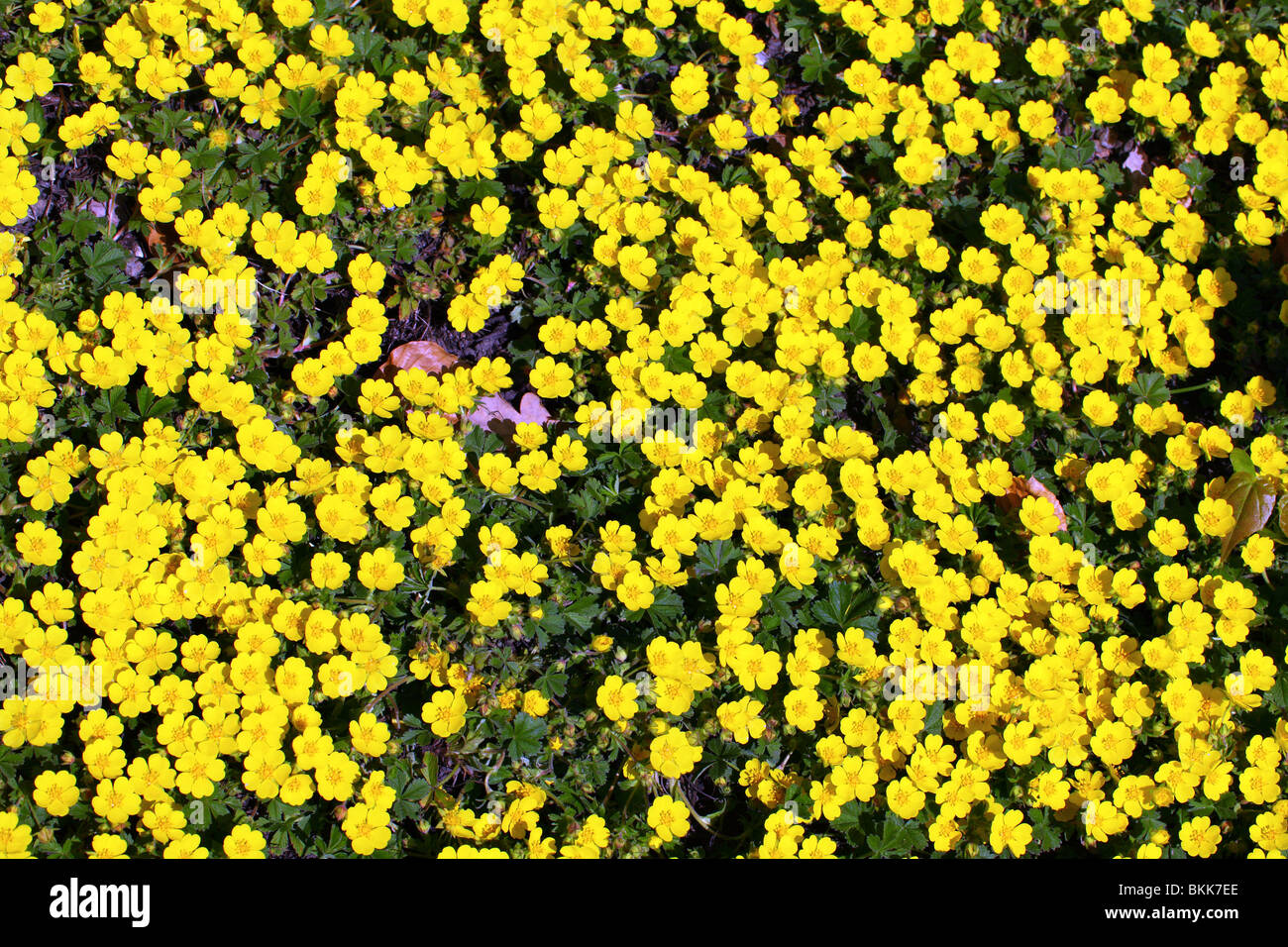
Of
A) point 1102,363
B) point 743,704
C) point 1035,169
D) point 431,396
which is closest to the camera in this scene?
point 743,704

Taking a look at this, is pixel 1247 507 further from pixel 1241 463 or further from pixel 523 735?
pixel 523 735

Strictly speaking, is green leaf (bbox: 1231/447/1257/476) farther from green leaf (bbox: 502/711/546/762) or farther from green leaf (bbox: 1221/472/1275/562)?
green leaf (bbox: 502/711/546/762)

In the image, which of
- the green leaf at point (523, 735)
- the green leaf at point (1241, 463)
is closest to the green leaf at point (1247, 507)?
the green leaf at point (1241, 463)

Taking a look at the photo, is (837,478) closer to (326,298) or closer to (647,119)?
(647,119)

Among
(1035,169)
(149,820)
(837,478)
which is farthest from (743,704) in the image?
(1035,169)

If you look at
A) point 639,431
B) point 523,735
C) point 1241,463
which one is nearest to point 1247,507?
point 1241,463

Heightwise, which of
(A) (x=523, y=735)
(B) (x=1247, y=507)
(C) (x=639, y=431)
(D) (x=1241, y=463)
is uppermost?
(C) (x=639, y=431)

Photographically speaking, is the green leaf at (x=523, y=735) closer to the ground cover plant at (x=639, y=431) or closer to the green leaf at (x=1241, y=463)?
the ground cover plant at (x=639, y=431)

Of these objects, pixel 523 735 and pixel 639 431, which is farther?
pixel 639 431
